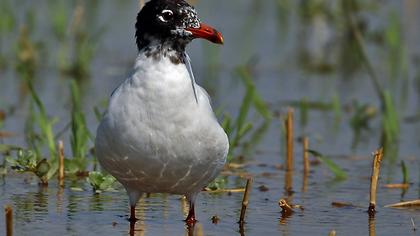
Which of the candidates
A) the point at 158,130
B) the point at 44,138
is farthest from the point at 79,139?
the point at 158,130

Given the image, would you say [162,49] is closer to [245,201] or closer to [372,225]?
[245,201]

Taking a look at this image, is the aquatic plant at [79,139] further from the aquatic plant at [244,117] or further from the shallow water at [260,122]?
the aquatic plant at [244,117]

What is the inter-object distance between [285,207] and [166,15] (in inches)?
56.3

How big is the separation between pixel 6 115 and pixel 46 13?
15.7ft

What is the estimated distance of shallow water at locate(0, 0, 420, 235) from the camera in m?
7.23

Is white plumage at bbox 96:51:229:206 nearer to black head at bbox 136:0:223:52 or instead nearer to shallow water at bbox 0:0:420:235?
black head at bbox 136:0:223:52

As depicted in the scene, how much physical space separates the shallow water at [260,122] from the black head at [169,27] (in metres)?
0.29

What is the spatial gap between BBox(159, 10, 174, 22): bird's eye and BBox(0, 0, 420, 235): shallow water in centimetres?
39

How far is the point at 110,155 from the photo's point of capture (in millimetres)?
6742

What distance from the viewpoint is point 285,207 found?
745 centimetres

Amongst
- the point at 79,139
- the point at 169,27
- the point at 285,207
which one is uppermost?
the point at 169,27

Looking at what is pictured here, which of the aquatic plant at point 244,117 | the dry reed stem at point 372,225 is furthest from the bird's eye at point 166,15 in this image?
the dry reed stem at point 372,225

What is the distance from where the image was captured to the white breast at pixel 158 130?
6.63 m

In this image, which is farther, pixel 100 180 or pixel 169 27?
pixel 100 180
